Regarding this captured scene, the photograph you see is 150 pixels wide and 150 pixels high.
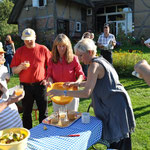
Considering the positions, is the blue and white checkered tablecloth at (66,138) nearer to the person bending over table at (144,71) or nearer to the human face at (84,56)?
the human face at (84,56)

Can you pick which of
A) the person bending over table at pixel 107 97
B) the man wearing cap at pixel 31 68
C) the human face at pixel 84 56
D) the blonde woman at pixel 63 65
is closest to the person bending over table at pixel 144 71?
the person bending over table at pixel 107 97

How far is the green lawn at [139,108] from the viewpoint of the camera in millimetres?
3146

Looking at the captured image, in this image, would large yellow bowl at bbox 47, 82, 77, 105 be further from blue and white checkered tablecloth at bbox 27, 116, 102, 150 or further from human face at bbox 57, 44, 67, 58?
human face at bbox 57, 44, 67, 58

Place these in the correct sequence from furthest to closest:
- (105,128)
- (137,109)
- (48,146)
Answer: (137,109), (105,128), (48,146)

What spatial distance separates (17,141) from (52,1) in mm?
14841

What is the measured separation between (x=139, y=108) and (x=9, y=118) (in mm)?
3281

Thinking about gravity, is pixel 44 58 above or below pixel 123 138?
above

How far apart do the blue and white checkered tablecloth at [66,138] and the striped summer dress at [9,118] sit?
290 millimetres

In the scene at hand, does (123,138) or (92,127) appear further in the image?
(123,138)

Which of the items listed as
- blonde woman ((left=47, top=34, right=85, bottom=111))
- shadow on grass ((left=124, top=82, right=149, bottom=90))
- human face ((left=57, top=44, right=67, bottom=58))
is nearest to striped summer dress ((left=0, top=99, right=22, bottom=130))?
blonde woman ((left=47, top=34, right=85, bottom=111))

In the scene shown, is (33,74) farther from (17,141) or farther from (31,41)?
(17,141)

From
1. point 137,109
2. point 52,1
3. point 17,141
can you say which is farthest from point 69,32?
point 17,141

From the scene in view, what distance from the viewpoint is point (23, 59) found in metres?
3.01

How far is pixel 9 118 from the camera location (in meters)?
2.01
